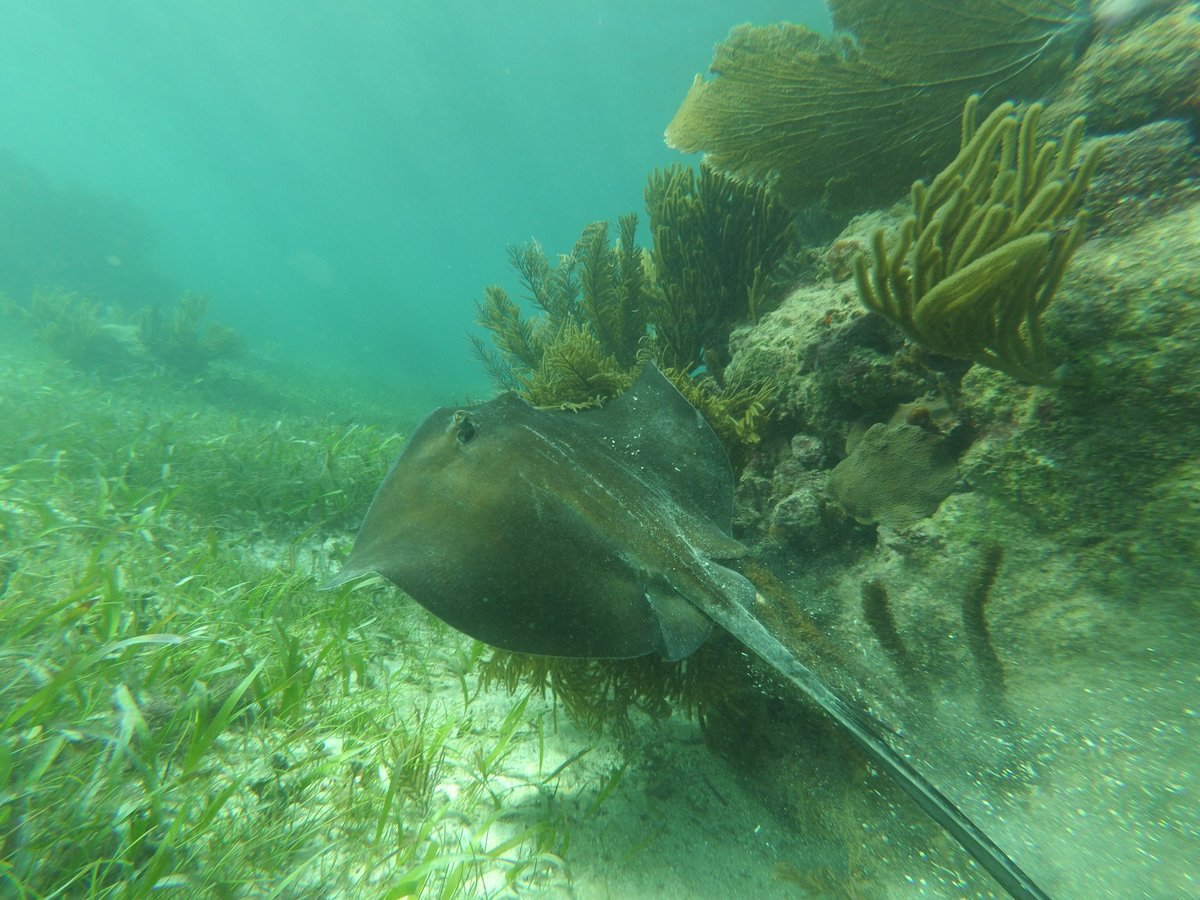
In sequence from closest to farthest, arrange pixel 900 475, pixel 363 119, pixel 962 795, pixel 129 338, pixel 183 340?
pixel 962 795 → pixel 900 475 → pixel 183 340 → pixel 129 338 → pixel 363 119

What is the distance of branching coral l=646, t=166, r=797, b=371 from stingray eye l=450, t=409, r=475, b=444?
136 inches

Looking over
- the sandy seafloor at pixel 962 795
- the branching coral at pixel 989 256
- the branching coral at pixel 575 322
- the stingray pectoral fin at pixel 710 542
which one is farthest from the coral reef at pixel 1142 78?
the branching coral at pixel 575 322

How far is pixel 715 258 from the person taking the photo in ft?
18.2

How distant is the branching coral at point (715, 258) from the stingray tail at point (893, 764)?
3927mm

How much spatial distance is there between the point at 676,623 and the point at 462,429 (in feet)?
4.51

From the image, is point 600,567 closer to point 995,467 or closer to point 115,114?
point 995,467

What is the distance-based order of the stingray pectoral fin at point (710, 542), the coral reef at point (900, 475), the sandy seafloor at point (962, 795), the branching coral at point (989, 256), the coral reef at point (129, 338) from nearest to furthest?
the sandy seafloor at point (962, 795) < the branching coral at point (989, 256) < the stingray pectoral fin at point (710, 542) < the coral reef at point (900, 475) < the coral reef at point (129, 338)

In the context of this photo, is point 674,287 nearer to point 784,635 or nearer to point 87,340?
point 784,635

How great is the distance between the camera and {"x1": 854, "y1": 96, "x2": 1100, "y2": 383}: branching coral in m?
2.08

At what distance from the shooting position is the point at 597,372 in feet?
14.1

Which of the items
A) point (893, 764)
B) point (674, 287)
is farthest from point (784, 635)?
point (674, 287)

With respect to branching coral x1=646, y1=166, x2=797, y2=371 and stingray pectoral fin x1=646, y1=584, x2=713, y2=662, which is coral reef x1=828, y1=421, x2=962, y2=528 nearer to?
stingray pectoral fin x1=646, y1=584, x2=713, y2=662

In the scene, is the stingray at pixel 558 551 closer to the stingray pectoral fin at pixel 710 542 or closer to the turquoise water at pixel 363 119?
the stingray pectoral fin at pixel 710 542

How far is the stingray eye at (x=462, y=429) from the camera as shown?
2.38 meters
